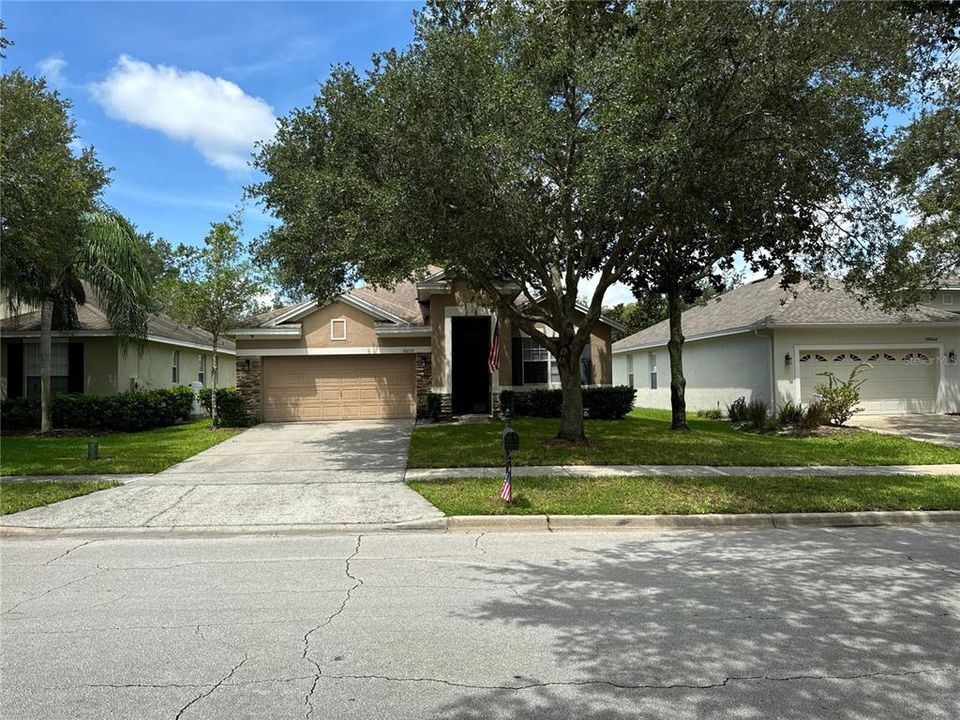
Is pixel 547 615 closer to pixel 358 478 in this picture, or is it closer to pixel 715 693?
pixel 715 693

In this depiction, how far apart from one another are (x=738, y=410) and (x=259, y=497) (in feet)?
53.0

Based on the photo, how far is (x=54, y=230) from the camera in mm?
13234

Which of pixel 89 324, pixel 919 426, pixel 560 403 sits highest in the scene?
pixel 89 324

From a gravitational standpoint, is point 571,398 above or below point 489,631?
above

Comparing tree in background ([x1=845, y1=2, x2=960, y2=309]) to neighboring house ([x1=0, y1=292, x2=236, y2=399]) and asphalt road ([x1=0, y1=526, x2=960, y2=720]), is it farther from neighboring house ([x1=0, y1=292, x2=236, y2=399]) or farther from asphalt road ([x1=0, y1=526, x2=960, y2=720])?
neighboring house ([x1=0, y1=292, x2=236, y2=399])

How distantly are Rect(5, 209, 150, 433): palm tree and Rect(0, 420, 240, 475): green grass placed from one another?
2.67 m

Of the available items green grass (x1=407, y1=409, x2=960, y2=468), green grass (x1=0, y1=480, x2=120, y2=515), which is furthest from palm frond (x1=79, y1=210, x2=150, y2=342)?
green grass (x1=0, y1=480, x2=120, y2=515)

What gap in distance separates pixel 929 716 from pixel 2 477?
13516mm

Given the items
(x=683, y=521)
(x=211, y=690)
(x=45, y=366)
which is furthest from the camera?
(x=45, y=366)

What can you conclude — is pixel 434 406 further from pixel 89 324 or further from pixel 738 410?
pixel 89 324

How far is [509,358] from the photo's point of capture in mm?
22125

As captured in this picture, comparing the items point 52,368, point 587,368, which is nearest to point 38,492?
point 52,368

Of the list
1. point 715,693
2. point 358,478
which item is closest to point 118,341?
point 358,478

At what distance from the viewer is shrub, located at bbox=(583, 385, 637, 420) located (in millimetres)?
21688
